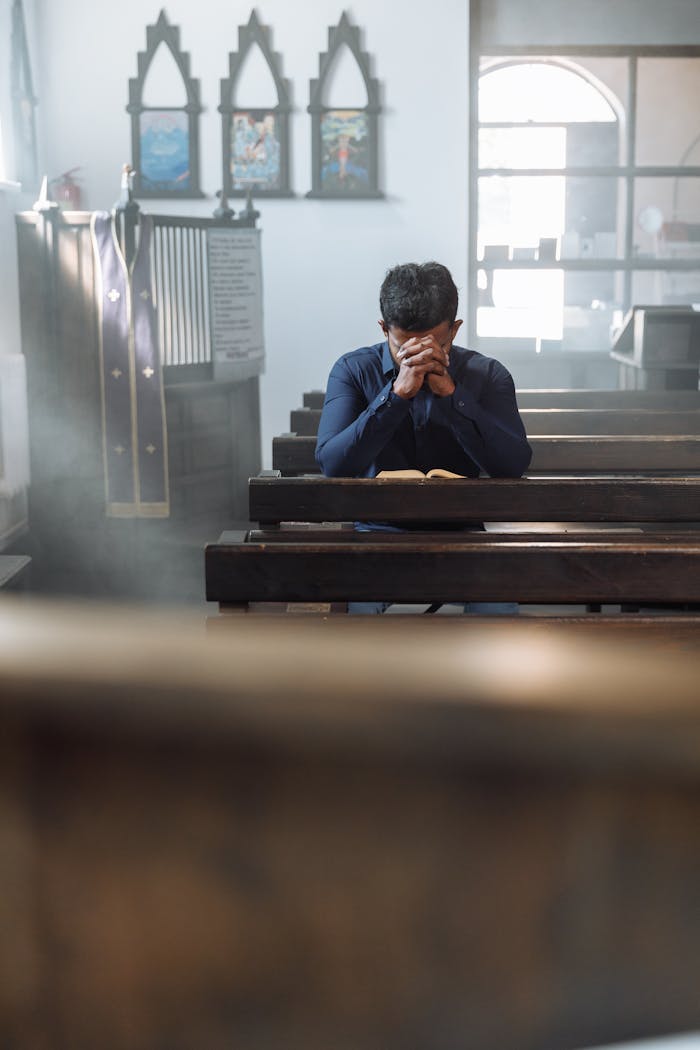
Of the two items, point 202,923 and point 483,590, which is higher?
point 202,923

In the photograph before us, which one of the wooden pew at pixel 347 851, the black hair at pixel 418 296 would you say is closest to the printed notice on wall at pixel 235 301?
the black hair at pixel 418 296

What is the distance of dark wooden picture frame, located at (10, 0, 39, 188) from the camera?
259 inches

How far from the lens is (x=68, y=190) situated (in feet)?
23.4

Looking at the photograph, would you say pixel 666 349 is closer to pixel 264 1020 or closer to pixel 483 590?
pixel 483 590

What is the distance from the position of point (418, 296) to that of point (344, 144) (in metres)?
4.84

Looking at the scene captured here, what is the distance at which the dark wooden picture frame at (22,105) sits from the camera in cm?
657

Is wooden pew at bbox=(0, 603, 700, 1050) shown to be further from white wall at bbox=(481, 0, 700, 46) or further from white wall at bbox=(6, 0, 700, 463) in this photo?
white wall at bbox=(481, 0, 700, 46)

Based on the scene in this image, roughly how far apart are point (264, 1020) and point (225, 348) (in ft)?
A: 20.5

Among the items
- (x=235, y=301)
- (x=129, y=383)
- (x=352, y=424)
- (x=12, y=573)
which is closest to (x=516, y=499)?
(x=352, y=424)

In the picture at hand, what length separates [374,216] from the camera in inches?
298

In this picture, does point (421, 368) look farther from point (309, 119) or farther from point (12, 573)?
point (309, 119)

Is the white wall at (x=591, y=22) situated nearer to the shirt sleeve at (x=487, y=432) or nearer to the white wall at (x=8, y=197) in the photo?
the white wall at (x=8, y=197)

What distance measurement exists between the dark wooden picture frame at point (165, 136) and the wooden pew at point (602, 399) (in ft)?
10.5

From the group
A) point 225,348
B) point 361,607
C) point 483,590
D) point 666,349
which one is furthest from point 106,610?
point 225,348
